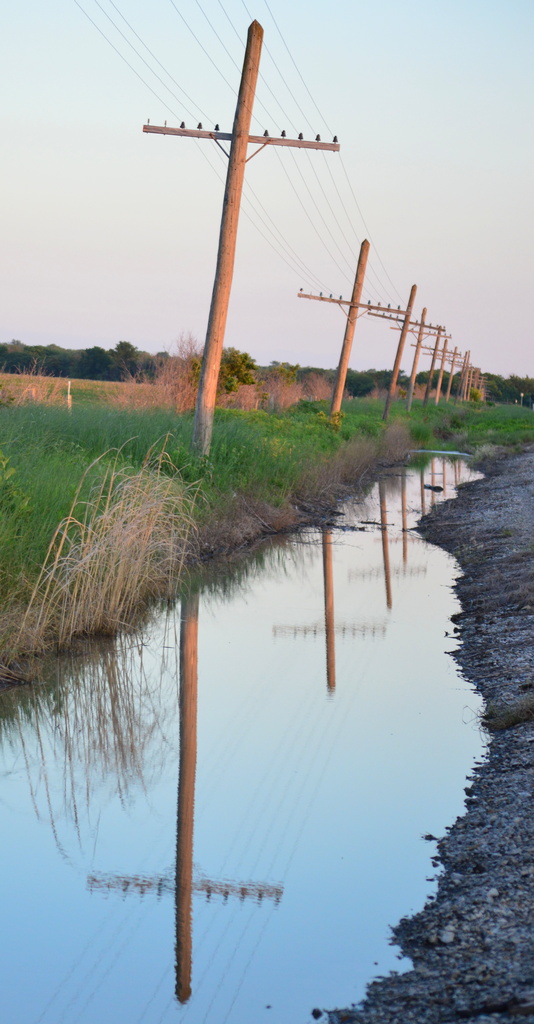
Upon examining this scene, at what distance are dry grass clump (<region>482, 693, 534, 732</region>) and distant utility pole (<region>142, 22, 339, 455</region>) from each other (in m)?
9.22

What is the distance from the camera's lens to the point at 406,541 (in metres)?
18.1

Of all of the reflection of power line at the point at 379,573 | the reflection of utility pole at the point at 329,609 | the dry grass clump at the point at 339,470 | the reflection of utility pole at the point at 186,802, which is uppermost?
the dry grass clump at the point at 339,470

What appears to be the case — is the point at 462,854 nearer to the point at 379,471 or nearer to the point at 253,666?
the point at 253,666

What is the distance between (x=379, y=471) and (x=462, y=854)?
89.5 feet

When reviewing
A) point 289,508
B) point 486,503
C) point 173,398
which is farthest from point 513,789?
point 173,398

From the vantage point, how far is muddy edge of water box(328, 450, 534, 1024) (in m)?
3.63

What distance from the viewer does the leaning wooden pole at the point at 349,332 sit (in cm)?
3047

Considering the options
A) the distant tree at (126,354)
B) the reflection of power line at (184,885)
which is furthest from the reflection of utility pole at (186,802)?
the distant tree at (126,354)

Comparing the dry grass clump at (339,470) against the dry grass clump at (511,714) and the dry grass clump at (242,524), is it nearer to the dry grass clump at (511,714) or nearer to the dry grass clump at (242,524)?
the dry grass clump at (242,524)

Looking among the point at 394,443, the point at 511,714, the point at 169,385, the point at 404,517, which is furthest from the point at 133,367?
the point at 511,714

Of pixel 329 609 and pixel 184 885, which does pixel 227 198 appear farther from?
pixel 184 885

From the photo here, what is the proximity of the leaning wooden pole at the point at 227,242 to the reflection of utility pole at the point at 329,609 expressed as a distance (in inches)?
108

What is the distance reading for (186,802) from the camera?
6.12 meters

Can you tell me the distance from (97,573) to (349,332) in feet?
73.3
